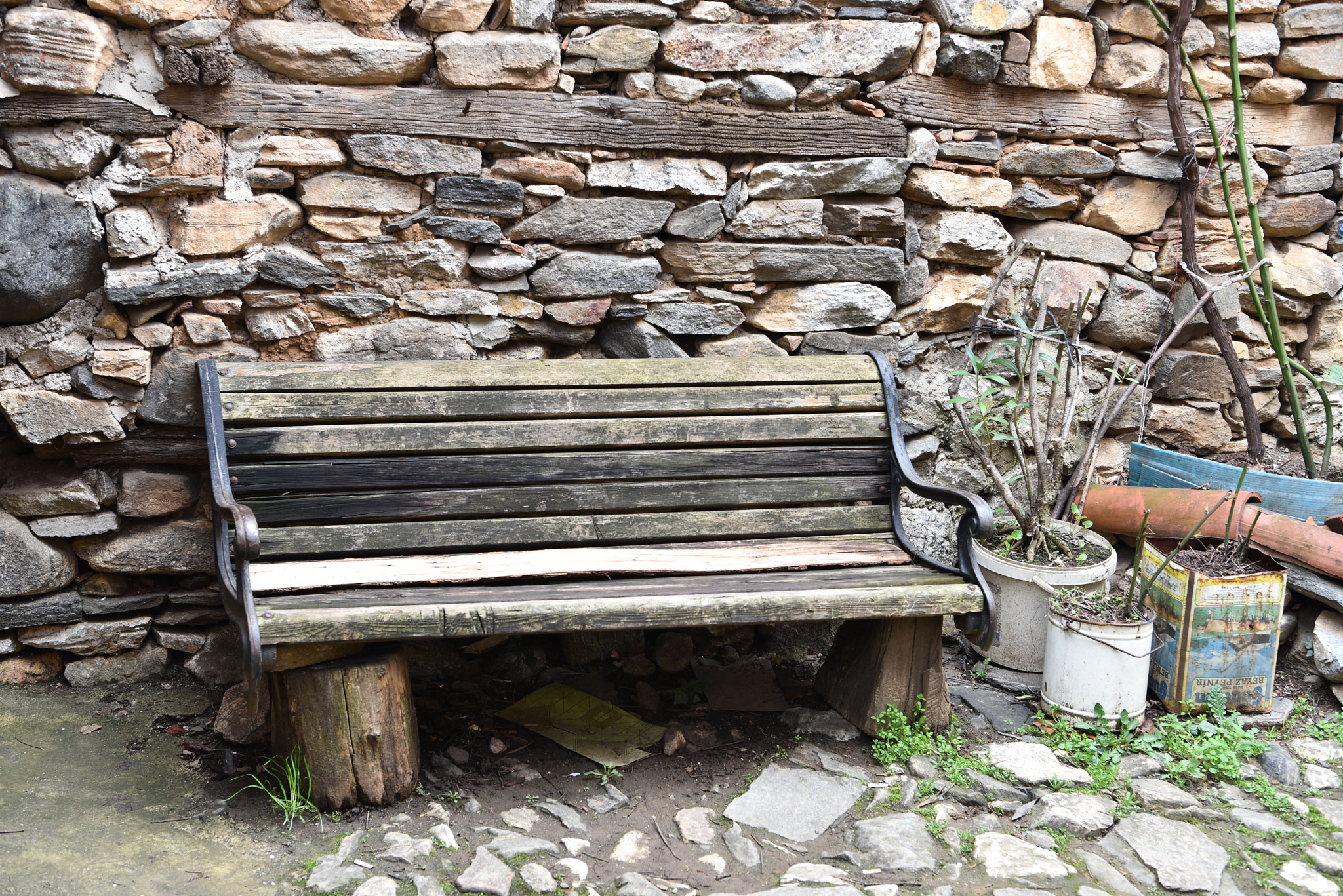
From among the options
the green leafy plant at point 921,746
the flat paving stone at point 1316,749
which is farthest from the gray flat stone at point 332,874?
the flat paving stone at point 1316,749

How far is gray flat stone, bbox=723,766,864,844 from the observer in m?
2.56

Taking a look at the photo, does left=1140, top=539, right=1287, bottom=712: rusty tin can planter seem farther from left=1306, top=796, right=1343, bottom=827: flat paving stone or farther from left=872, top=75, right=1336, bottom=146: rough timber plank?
left=872, top=75, right=1336, bottom=146: rough timber plank

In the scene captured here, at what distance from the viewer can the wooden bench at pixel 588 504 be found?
255cm

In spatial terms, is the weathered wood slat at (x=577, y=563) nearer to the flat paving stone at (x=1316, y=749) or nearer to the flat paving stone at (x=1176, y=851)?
the flat paving stone at (x=1176, y=851)

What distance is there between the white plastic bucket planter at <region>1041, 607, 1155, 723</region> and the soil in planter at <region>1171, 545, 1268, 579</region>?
23cm

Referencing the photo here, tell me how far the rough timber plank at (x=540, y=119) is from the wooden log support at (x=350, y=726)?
1.63 m

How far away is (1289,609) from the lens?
11.1ft

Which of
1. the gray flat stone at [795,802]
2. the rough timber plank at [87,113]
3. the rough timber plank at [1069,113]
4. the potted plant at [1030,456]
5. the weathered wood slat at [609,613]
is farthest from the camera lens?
the rough timber plank at [1069,113]

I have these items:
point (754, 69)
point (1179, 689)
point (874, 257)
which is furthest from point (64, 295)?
point (1179, 689)

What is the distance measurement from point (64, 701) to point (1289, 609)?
4.07m

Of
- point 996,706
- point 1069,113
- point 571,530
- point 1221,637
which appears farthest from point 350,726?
point 1069,113

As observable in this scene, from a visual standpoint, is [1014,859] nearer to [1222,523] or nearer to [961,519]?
[961,519]

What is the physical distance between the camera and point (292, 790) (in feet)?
8.21

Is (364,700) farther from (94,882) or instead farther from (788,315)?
(788,315)
